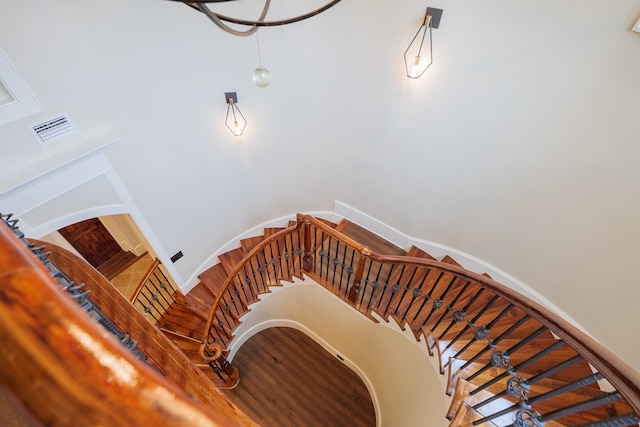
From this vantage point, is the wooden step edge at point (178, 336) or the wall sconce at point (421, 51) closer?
the wall sconce at point (421, 51)

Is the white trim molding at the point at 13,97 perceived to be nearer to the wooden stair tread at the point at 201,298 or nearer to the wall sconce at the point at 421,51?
the wooden stair tread at the point at 201,298

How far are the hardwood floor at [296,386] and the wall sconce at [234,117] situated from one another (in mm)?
3256

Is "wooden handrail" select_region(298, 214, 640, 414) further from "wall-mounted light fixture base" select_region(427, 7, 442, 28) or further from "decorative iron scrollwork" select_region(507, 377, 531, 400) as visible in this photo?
"wall-mounted light fixture base" select_region(427, 7, 442, 28)

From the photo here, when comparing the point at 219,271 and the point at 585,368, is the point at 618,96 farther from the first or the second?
the point at 219,271

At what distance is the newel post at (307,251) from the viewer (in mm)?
2914

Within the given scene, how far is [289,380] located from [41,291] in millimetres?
4374

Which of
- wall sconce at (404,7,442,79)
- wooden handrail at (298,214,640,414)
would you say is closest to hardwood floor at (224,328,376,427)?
wooden handrail at (298,214,640,414)

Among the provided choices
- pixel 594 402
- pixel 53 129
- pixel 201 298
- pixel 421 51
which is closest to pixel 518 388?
pixel 594 402

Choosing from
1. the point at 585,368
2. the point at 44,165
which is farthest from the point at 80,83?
the point at 585,368

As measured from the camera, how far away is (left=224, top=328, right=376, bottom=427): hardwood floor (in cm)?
371

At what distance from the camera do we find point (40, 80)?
1.93 meters

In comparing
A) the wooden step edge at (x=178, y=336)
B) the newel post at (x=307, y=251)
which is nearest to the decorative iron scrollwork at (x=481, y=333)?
the newel post at (x=307, y=251)

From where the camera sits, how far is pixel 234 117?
10.5ft

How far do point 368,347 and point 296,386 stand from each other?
1341 mm
